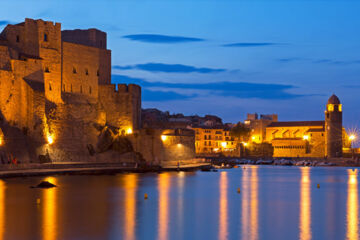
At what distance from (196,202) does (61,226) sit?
857 centimetres

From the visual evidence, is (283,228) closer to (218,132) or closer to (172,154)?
(172,154)

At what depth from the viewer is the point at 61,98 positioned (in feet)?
118

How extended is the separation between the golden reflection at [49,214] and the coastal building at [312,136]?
49480 mm

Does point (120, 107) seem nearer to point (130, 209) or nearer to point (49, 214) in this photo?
point (130, 209)

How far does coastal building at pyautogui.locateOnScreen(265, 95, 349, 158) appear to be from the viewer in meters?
66.8

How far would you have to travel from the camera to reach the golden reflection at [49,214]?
43.6ft

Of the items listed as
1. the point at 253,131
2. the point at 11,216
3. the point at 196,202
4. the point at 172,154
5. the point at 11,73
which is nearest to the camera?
the point at 11,216

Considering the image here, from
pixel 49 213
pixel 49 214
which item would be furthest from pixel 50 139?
pixel 49 214

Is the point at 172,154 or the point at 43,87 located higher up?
the point at 43,87

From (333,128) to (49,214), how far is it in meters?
56.0

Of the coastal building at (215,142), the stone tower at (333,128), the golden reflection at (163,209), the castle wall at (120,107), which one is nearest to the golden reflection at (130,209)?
the golden reflection at (163,209)

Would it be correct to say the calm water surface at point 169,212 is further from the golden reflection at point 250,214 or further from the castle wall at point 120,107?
the castle wall at point 120,107

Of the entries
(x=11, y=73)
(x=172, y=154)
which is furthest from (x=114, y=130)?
(x=11, y=73)

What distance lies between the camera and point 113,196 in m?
22.4
